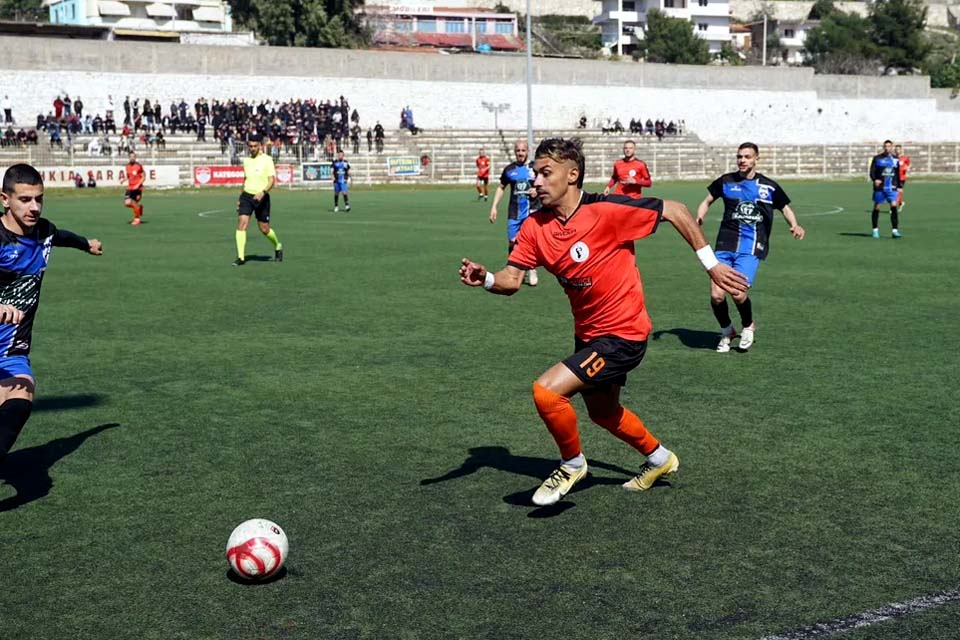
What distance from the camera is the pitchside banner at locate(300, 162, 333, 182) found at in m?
52.5

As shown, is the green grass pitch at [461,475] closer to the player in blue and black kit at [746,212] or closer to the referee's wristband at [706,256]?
the player in blue and black kit at [746,212]

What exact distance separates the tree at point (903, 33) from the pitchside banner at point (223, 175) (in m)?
76.0

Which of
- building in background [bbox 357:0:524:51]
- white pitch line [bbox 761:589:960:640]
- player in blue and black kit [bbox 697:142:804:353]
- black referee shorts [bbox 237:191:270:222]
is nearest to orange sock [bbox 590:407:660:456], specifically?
white pitch line [bbox 761:589:960:640]

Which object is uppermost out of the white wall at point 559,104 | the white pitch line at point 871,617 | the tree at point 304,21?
the tree at point 304,21

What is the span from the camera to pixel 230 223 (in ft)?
99.7

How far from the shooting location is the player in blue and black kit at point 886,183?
2395cm

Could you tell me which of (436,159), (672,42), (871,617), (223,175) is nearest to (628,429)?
(871,617)

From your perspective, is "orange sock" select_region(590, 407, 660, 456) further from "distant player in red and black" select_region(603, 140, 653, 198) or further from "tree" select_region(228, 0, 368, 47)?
"tree" select_region(228, 0, 368, 47)

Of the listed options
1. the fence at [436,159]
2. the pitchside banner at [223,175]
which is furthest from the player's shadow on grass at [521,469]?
the pitchside banner at [223,175]

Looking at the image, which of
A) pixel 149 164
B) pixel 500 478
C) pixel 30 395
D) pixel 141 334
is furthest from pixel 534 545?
pixel 149 164

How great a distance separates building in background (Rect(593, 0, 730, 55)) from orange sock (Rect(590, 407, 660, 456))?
115 meters

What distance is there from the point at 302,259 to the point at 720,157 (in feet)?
172

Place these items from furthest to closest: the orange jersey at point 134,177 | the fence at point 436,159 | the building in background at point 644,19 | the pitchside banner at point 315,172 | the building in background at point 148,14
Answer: the building in background at point 644,19, the building in background at point 148,14, the pitchside banner at point 315,172, the fence at point 436,159, the orange jersey at point 134,177

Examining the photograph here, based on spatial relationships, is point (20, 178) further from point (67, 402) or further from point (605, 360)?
point (605, 360)
